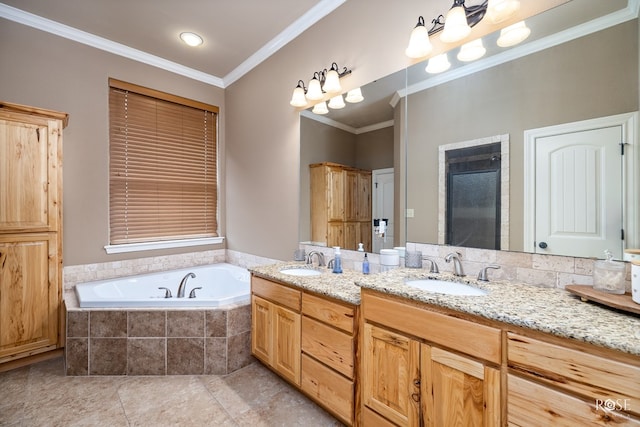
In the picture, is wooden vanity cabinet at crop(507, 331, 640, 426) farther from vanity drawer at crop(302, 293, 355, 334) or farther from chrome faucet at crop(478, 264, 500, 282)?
vanity drawer at crop(302, 293, 355, 334)

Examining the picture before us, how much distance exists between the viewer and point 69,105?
2.59 meters

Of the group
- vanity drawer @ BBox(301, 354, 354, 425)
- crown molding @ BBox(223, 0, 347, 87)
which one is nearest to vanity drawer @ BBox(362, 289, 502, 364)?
vanity drawer @ BBox(301, 354, 354, 425)

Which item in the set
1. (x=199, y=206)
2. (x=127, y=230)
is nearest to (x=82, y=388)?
(x=127, y=230)

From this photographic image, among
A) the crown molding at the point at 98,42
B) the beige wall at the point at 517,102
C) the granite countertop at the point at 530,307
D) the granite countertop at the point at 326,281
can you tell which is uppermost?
the crown molding at the point at 98,42

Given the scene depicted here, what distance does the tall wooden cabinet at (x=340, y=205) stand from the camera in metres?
2.10

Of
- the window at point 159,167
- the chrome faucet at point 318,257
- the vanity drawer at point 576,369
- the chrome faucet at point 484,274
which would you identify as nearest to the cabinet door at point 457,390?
the vanity drawer at point 576,369

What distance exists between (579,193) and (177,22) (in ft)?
9.99

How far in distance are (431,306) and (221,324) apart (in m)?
1.59

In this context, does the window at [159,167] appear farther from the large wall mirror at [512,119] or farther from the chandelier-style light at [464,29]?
the chandelier-style light at [464,29]

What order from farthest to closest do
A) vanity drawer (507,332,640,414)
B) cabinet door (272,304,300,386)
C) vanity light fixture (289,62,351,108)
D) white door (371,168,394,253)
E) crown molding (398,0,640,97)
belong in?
1. vanity light fixture (289,62,351,108)
2. white door (371,168,394,253)
3. cabinet door (272,304,300,386)
4. crown molding (398,0,640,97)
5. vanity drawer (507,332,640,414)

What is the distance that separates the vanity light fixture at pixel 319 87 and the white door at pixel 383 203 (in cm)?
77

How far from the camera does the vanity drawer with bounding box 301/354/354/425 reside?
1521 mm

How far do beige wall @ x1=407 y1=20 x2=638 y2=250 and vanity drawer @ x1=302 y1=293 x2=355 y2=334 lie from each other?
0.66 metres

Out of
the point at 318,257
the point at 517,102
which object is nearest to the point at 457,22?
the point at 517,102
